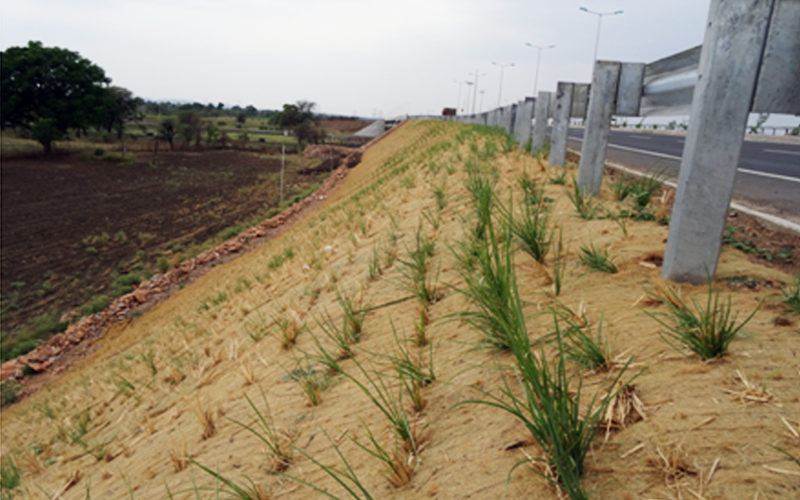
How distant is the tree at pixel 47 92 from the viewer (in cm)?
4303

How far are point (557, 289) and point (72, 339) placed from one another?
44.6ft

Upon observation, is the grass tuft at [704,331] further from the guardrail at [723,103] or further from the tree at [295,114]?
the tree at [295,114]

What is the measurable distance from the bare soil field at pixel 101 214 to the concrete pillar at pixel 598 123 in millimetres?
16528

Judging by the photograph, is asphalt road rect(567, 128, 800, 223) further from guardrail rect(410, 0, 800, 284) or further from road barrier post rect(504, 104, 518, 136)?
road barrier post rect(504, 104, 518, 136)

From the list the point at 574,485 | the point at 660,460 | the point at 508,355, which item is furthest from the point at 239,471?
the point at 660,460

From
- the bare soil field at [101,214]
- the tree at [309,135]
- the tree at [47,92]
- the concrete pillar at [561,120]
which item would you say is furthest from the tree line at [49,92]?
the concrete pillar at [561,120]

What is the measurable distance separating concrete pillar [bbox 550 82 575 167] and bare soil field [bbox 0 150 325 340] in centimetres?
1574

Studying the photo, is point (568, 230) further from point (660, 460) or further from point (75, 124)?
point (75, 124)

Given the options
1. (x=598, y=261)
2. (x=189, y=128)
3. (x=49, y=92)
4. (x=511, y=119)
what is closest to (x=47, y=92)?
(x=49, y=92)

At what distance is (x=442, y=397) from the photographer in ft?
7.69

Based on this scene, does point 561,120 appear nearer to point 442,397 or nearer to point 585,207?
point 585,207

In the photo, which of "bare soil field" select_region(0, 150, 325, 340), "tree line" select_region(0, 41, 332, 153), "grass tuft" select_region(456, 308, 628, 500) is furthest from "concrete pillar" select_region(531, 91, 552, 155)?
"tree line" select_region(0, 41, 332, 153)

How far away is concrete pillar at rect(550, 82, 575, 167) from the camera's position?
22.1 ft

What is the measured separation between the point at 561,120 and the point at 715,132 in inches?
169
